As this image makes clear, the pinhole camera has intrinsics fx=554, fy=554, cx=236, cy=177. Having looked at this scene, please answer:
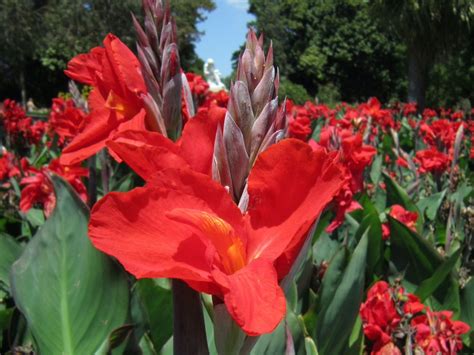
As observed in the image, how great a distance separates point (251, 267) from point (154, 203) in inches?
4.4

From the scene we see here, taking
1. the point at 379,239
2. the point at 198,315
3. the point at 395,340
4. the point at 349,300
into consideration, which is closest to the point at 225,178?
the point at 198,315

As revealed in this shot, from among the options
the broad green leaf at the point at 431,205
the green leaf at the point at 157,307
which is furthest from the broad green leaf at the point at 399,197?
the green leaf at the point at 157,307

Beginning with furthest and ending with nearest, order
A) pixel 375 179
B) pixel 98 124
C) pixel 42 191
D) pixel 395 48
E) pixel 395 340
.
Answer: pixel 395 48 < pixel 375 179 < pixel 42 191 < pixel 395 340 < pixel 98 124

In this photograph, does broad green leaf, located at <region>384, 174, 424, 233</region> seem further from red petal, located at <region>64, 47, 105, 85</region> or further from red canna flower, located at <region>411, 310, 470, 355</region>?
red petal, located at <region>64, 47, 105, 85</region>

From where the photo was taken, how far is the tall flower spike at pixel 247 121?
562mm

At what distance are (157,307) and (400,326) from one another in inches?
21.5

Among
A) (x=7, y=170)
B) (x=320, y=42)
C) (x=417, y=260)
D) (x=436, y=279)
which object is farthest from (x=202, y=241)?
(x=320, y=42)

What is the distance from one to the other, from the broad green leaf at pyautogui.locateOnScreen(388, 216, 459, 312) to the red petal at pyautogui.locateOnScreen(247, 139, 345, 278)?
4.45 ft

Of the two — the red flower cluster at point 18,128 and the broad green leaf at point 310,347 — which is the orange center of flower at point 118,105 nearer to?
the broad green leaf at point 310,347

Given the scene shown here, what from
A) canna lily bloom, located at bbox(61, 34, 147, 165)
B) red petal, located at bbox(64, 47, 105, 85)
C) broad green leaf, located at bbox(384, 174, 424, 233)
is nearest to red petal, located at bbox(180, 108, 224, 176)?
canna lily bloom, located at bbox(61, 34, 147, 165)

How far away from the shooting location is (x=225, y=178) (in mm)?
587

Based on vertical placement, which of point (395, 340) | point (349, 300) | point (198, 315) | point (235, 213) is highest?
point (235, 213)

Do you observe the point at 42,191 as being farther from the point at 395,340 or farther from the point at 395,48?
the point at 395,48

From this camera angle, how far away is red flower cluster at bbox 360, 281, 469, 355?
116 centimetres
